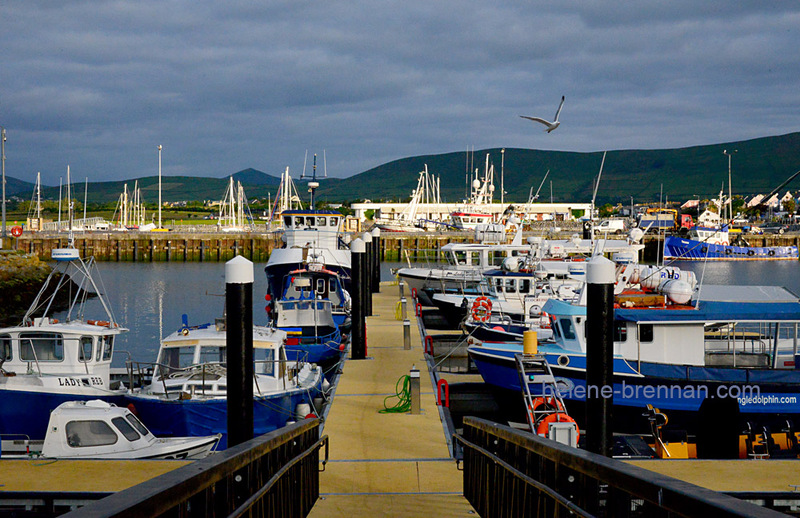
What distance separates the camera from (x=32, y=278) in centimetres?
4319

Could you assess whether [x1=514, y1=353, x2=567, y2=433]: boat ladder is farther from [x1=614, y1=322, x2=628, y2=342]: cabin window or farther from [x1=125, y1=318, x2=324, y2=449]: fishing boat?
[x1=125, y1=318, x2=324, y2=449]: fishing boat

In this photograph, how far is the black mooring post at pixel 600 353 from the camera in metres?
8.96

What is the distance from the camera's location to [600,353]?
902 cm

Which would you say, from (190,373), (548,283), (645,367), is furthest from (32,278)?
(645,367)

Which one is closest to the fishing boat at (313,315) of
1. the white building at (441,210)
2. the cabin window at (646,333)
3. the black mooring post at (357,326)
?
the black mooring post at (357,326)

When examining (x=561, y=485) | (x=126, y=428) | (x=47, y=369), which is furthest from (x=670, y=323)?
(x=47, y=369)

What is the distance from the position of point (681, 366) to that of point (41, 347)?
1205 cm

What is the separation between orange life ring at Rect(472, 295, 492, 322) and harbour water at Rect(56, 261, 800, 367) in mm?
6211

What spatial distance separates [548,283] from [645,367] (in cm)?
1258

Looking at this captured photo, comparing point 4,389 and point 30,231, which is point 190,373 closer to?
point 4,389

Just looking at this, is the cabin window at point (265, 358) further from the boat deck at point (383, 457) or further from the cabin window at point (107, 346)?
the cabin window at point (107, 346)

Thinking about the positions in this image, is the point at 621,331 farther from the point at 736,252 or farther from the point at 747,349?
the point at 736,252

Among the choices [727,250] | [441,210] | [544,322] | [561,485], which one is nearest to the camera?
[561,485]

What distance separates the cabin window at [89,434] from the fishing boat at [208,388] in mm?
2288
